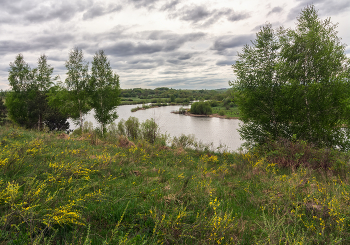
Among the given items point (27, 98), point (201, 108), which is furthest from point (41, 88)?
point (201, 108)

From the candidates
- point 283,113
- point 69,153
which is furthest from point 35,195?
point 283,113

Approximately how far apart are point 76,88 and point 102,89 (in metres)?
3.37

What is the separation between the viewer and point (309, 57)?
1281 centimetres

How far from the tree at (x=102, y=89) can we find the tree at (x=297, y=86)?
52.4ft

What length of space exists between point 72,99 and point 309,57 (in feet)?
81.5

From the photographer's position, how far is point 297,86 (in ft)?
40.7

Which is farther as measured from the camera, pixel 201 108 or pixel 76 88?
pixel 201 108

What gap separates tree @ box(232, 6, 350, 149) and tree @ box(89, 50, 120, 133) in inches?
629

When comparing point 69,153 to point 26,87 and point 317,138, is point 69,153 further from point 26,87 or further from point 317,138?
point 26,87

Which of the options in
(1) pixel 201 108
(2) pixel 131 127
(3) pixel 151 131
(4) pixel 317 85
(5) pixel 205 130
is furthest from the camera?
(1) pixel 201 108

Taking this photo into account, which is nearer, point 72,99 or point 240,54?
point 240,54

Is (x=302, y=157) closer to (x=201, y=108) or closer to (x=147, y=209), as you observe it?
(x=147, y=209)

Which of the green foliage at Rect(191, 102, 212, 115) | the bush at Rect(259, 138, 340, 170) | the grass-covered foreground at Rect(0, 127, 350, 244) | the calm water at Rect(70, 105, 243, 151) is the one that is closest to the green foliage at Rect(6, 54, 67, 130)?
the calm water at Rect(70, 105, 243, 151)

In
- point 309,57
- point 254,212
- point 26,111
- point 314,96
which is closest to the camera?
point 254,212
